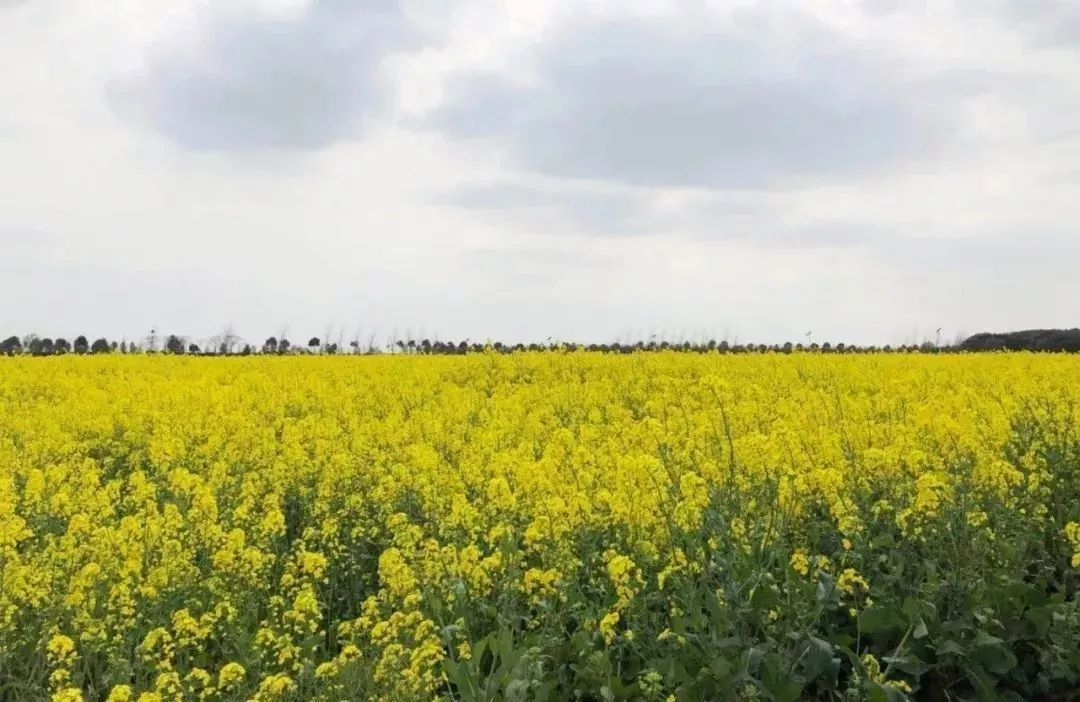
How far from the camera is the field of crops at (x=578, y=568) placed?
4082mm

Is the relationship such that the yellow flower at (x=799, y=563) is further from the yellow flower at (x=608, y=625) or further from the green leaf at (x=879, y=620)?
the yellow flower at (x=608, y=625)

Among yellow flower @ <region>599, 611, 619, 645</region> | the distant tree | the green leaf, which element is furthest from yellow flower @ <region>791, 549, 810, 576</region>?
the distant tree

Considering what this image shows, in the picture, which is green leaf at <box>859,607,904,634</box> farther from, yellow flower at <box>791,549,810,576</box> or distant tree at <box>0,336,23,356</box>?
distant tree at <box>0,336,23,356</box>

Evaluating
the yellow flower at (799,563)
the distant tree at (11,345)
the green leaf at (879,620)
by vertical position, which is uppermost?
the distant tree at (11,345)

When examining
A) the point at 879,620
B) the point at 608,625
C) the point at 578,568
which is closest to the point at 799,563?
the point at 879,620

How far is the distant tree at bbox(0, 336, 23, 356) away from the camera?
25.8m

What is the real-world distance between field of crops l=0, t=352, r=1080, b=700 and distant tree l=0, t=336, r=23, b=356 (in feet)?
62.2

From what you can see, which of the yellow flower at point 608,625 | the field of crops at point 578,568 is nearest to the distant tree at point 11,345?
the field of crops at point 578,568

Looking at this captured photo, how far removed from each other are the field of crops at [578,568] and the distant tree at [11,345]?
19.0 meters

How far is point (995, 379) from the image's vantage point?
13992mm

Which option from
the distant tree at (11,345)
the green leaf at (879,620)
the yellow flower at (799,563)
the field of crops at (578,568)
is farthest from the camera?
the distant tree at (11,345)

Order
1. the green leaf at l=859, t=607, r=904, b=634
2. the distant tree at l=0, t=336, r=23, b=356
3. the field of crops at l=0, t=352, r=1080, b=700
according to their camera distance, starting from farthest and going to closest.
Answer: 1. the distant tree at l=0, t=336, r=23, b=356
2. the green leaf at l=859, t=607, r=904, b=634
3. the field of crops at l=0, t=352, r=1080, b=700

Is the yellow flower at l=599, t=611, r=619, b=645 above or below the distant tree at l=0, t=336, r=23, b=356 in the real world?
below

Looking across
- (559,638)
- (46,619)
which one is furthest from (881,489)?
(46,619)
